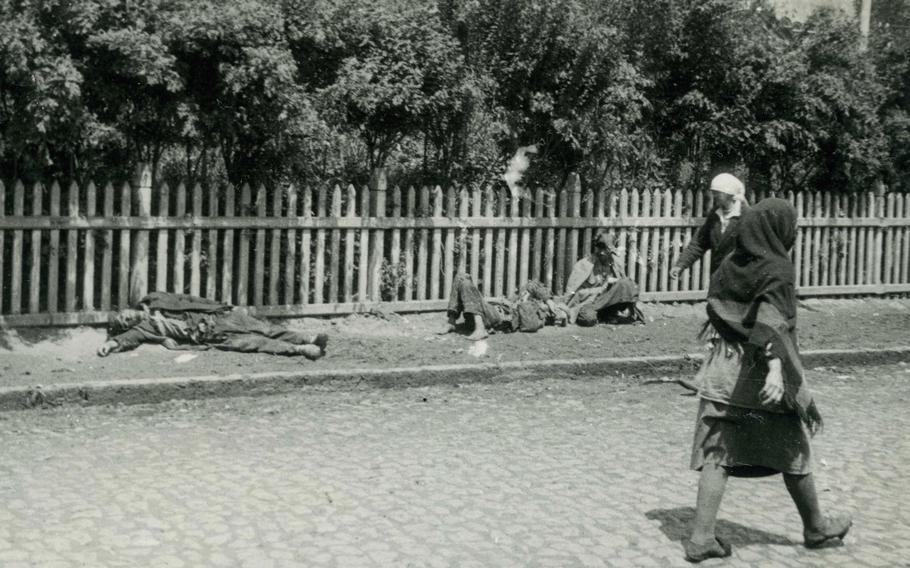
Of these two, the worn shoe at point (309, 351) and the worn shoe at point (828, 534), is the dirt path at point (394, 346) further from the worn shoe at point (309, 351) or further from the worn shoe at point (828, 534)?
the worn shoe at point (828, 534)

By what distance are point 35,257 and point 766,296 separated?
24.3ft

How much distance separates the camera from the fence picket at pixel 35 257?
1037 cm

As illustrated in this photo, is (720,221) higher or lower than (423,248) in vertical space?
higher

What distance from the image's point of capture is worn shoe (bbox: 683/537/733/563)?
5312 millimetres

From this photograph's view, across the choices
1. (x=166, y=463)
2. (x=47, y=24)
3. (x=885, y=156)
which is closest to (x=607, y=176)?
(x=885, y=156)

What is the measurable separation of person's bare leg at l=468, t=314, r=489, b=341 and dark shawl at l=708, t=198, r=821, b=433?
20.4ft

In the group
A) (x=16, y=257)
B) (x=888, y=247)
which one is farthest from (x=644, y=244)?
(x=16, y=257)

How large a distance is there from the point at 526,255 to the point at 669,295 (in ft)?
7.90

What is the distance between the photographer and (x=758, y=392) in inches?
215

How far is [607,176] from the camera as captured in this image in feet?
49.0

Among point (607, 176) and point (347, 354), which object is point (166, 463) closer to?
point (347, 354)

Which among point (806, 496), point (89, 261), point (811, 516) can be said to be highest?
point (89, 261)

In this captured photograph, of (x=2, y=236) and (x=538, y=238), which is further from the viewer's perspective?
(x=538, y=238)

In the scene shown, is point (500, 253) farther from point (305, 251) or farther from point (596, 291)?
point (305, 251)
